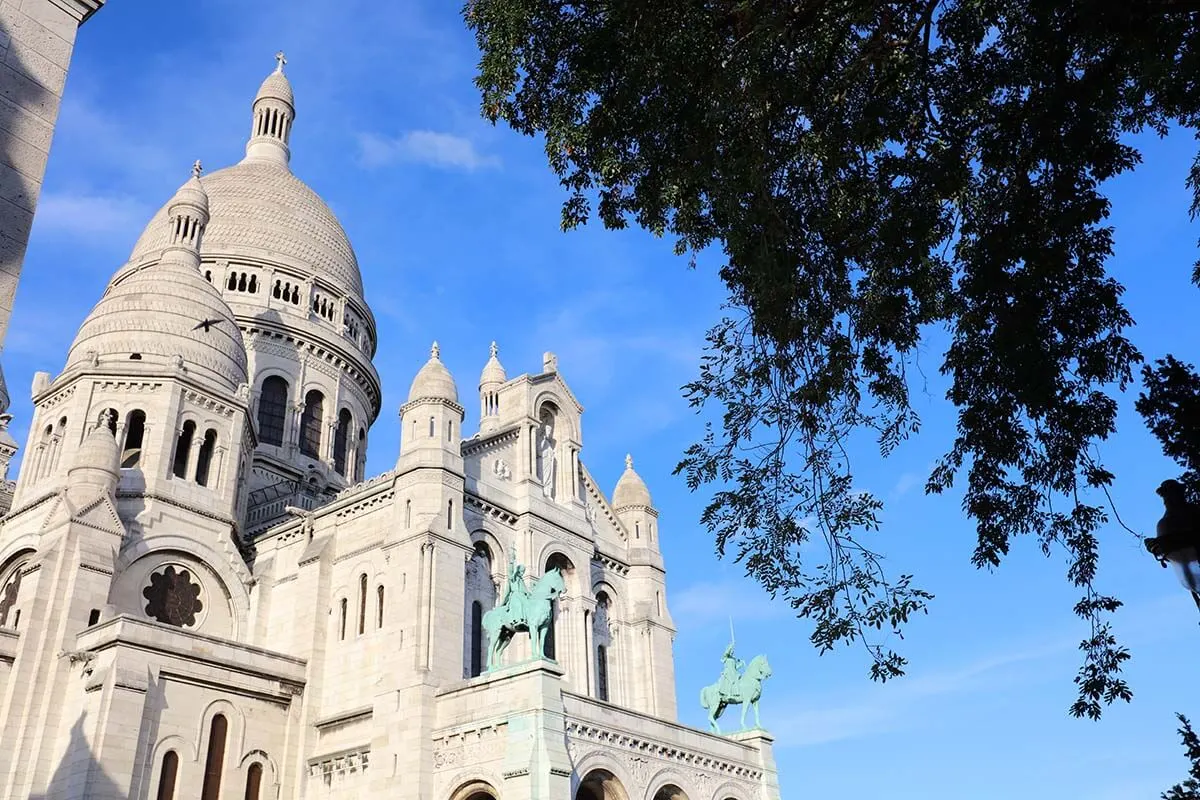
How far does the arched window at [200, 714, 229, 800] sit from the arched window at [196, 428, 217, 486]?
30.9ft

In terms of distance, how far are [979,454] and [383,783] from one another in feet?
65.3

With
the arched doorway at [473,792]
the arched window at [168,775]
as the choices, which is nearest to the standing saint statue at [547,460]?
the arched doorway at [473,792]

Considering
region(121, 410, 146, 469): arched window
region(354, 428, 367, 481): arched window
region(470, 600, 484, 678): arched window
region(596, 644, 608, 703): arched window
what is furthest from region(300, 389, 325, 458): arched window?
region(596, 644, 608, 703): arched window

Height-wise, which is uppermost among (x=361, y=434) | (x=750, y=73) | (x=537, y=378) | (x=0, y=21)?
(x=361, y=434)

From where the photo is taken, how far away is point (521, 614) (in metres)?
28.1

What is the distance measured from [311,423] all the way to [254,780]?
19.9m

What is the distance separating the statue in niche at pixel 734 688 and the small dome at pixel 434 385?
40.4 feet

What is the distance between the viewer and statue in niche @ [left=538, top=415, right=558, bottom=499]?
3734 centimetres

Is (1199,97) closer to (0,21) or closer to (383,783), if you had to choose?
(0,21)

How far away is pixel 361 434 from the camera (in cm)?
5022

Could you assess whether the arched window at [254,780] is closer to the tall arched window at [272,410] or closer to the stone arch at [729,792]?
the stone arch at [729,792]

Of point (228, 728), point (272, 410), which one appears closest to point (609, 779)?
point (228, 728)

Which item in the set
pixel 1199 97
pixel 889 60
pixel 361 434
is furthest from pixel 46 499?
pixel 1199 97

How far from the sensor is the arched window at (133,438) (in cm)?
3503
